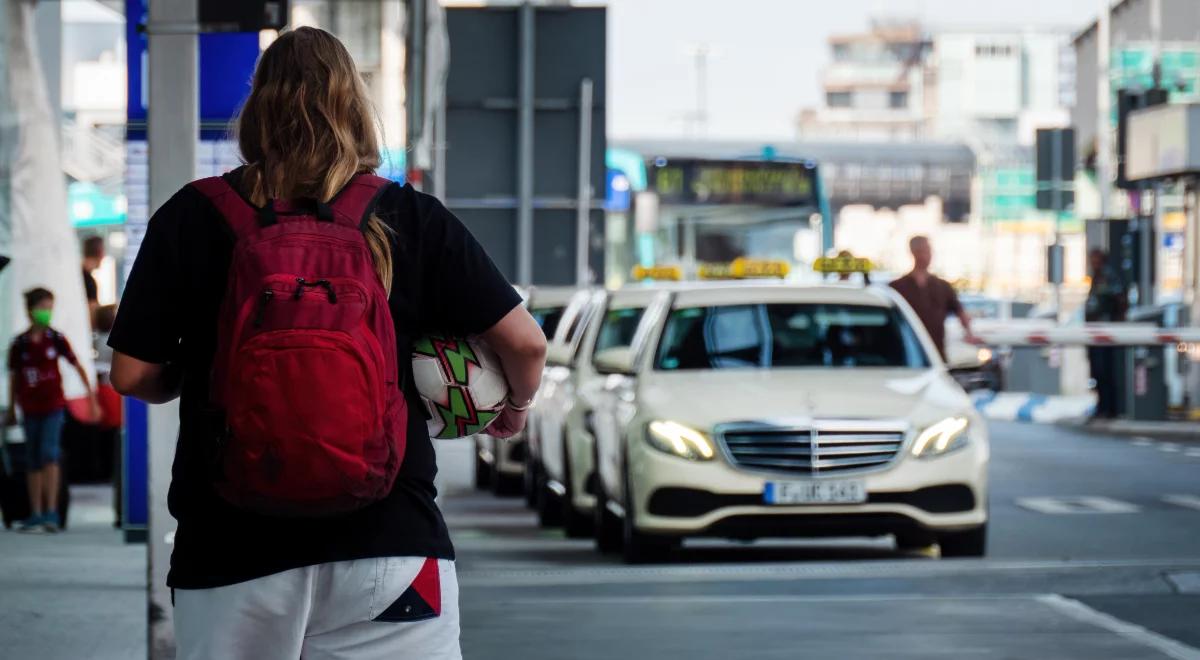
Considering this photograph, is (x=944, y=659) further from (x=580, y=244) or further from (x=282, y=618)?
(x=580, y=244)

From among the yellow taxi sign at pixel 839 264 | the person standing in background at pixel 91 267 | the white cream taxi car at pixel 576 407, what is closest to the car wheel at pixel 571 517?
the white cream taxi car at pixel 576 407

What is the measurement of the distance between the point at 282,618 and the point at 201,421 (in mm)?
305

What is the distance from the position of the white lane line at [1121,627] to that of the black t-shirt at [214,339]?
5.55 metres

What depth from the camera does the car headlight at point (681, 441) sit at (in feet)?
40.7

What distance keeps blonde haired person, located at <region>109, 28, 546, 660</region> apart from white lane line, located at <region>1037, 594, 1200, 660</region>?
18.3 feet

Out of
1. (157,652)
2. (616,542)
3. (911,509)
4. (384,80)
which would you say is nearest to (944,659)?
(157,652)

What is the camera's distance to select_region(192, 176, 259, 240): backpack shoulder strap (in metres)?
3.60

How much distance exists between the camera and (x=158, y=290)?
3.69 meters

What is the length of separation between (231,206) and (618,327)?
12.8 metres

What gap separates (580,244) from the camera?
2430cm

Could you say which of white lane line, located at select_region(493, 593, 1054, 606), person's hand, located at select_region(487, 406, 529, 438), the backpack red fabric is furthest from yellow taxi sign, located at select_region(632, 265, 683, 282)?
the backpack red fabric

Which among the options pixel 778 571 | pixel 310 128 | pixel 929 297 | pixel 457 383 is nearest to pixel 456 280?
pixel 457 383

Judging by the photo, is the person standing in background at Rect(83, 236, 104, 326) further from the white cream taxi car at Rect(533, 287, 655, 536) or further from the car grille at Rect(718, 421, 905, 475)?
the car grille at Rect(718, 421, 905, 475)

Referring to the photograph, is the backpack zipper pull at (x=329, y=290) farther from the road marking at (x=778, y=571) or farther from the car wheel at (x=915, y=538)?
the car wheel at (x=915, y=538)
